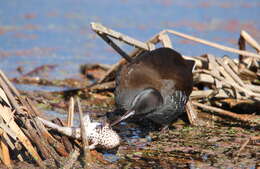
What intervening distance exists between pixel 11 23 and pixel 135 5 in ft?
11.4

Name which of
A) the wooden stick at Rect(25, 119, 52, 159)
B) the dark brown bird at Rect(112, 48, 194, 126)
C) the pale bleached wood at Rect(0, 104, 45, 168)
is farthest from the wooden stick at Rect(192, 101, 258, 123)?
the pale bleached wood at Rect(0, 104, 45, 168)

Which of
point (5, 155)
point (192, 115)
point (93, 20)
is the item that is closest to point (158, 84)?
point (192, 115)

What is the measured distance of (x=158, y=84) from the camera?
524 cm

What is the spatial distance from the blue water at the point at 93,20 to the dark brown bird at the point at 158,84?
3.49 meters

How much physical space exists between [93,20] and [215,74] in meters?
6.72

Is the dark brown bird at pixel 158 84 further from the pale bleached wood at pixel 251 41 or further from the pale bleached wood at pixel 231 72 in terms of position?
the pale bleached wood at pixel 251 41

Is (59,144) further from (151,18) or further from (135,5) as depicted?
(135,5)

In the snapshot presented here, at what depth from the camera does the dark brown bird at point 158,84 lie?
5.04 metres

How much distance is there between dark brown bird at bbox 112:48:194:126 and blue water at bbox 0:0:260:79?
3493 mm

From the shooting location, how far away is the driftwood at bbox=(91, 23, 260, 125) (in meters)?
5.80

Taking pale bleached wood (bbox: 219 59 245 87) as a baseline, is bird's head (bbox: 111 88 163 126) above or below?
below

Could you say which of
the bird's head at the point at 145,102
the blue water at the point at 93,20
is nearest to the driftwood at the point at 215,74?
the bird's head at the point at 145,102

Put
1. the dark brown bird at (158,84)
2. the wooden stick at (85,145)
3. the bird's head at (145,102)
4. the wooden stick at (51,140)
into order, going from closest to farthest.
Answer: the wooden stick at (85,145)
the wooden stick at (51,140)
the bird's head at (145,102)
the dark brown bird at (158,84)

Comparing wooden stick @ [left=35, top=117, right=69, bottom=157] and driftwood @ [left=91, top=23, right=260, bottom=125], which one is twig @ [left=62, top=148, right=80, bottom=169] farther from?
driftwood @ [left=91, top=23, right=260, bottom=125]
